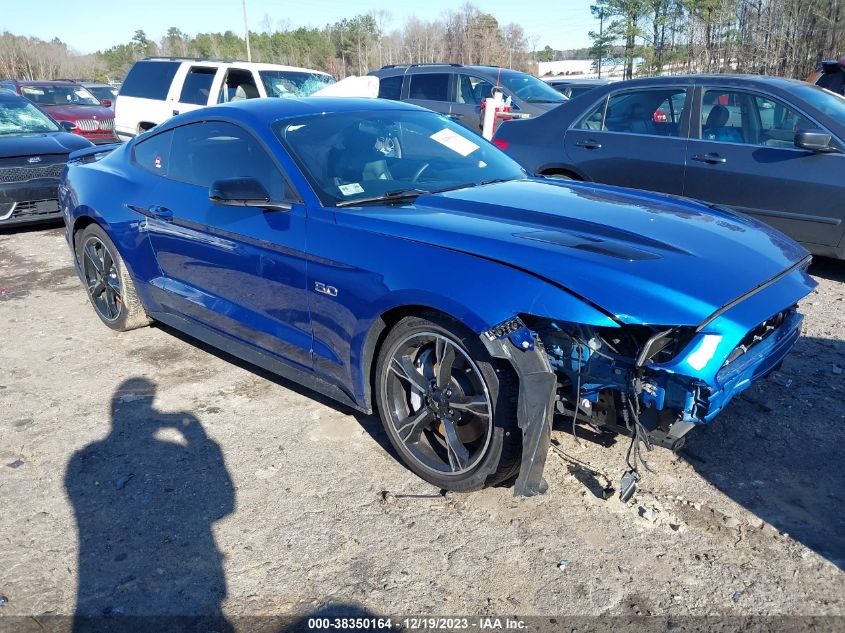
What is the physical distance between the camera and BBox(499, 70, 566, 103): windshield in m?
10.7

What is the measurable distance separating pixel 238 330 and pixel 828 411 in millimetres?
3215

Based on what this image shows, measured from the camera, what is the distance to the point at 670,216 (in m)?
3.28

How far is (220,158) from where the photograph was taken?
391 centimetres

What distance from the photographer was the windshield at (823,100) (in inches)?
220

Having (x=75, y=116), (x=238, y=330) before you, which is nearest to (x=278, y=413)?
(x=238, y=330)

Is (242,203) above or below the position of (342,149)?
below

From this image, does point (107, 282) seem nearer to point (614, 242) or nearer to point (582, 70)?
point (614, 242)

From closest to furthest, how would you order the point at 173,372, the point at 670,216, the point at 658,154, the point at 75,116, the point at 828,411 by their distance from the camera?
the point at 670,216, the point at 828,411, the point at 173,372, the point at 658,154, the point at 75,116

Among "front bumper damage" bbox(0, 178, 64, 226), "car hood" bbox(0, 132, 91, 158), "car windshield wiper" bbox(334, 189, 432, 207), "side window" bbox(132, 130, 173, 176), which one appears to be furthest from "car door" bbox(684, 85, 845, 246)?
"car hood" bbox(0, 132, 91, 158)

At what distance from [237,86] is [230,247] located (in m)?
8.26

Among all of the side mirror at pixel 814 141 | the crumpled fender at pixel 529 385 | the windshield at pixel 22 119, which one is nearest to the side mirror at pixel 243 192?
the crumpled fender at pixel 529 385

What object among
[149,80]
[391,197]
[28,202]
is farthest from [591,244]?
[149,80]

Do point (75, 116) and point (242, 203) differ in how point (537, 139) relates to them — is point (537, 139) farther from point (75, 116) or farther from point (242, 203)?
point (75, 116)

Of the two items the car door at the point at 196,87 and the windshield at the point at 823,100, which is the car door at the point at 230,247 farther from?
the car door at the point at 196,87
